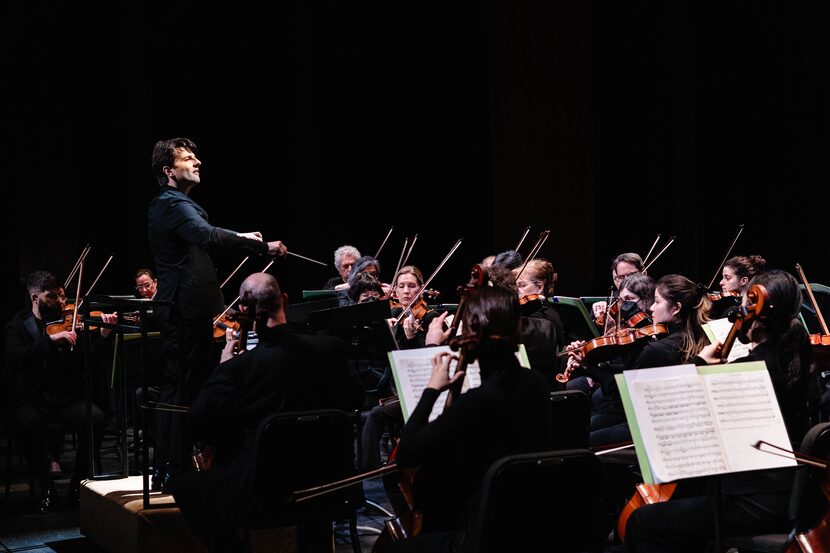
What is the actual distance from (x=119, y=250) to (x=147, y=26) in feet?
5.74

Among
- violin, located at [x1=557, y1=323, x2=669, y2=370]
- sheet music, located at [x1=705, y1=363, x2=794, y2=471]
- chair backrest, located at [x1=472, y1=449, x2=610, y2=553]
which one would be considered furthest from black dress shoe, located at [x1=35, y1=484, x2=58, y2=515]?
sheet music, located at [x1=705, y1=363, x2=794, y2=471]

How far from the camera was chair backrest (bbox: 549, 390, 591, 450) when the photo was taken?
3.32m

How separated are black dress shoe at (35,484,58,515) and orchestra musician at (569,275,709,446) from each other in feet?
8.81

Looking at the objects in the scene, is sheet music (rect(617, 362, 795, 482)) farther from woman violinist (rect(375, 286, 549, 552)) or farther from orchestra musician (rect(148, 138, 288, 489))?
orchestra musician (rect(148, 138, 288, 489))

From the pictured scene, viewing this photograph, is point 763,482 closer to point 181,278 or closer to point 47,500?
point 181,278

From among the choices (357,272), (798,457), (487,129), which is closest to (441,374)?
(798,457)

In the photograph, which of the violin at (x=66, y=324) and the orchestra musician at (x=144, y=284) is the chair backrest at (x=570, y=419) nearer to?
the violin at (x=66, y=324)

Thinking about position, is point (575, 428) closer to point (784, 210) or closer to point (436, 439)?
point (436, 439)

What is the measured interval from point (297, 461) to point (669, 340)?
5.81ft

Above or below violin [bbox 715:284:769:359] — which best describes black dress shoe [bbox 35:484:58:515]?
below

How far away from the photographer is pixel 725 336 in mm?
3721

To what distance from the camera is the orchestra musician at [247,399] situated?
294 centimetres

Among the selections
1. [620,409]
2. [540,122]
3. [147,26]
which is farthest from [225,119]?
[620,409]

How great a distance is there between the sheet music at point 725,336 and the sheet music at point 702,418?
1084mm
